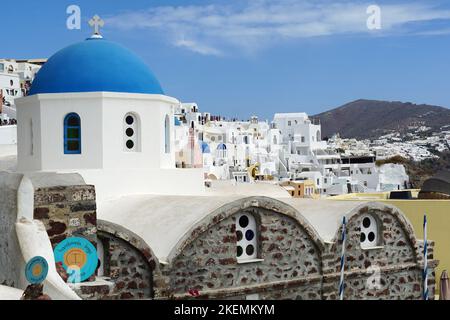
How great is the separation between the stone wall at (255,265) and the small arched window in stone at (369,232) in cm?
107

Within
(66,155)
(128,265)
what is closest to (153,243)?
(128,265)

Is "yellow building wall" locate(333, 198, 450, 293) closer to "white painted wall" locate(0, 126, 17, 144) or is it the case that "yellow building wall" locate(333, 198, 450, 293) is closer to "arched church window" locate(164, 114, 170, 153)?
"arched church window" locate(164, 114, 170, 153)

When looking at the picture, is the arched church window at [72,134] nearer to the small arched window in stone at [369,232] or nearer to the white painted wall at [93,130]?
the white painted wall at [93,130]

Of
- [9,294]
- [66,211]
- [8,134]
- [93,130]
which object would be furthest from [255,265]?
[8,134]

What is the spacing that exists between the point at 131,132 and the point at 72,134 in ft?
3.57

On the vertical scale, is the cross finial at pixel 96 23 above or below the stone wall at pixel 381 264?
above

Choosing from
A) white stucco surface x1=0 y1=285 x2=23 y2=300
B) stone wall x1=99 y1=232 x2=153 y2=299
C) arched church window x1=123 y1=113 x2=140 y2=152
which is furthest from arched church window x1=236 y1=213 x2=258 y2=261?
white stucco surface x1=0 y1=285 x2=23 y2=300

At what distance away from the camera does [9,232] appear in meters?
6.43

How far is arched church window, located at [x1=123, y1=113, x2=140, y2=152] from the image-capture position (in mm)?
11930

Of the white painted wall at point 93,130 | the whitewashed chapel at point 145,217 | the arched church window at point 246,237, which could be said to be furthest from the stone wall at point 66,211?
the white painted wall at point 93,130

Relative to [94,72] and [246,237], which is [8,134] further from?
[246,237]

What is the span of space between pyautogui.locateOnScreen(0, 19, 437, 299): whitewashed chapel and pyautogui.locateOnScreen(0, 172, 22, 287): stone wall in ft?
0.06

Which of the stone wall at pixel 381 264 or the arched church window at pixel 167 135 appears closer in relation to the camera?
the stone wall at pixel 381 264

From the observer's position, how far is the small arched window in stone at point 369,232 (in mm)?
10734
